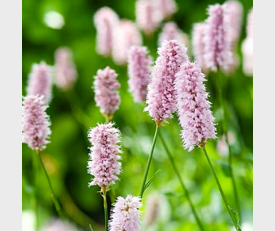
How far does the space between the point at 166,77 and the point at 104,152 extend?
0.14 meters

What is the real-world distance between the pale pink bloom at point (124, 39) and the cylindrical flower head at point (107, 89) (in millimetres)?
492

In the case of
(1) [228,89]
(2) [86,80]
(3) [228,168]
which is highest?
(2) [86,80]

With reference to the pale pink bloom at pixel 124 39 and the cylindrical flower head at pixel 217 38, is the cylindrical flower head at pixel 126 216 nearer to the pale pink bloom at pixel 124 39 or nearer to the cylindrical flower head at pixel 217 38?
the cylindrical flower head at pixel 217 38

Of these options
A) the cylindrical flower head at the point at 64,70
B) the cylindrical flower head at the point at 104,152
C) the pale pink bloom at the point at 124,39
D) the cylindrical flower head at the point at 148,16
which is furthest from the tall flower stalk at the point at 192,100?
the cylindrical flower head at the point at 64,70

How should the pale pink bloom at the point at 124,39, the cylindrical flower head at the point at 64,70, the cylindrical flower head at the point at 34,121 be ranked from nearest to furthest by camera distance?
the cylindrical flower head at the point at 34,121 → the pale pink bloom at the point at 124,39 → the cylindrical flower head at the point at 64,70

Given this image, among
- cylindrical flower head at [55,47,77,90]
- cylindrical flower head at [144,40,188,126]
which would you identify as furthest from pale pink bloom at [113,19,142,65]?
cylindrical flower head at [144,40,188,126]

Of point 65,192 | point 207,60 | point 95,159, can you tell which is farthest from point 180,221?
point 65,192

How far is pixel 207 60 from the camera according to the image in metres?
1.13

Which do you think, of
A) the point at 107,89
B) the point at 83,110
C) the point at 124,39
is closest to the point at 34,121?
the point at 107,89

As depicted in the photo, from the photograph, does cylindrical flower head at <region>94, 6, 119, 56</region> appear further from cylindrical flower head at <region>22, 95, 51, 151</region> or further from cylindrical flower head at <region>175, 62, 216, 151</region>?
cylindrical flower head at <region>175, 62, 216, 151</region>

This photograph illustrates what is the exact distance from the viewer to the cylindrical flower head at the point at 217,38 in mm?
1095

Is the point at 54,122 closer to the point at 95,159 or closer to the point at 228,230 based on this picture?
the point at 228,230

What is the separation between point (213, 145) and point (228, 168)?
0.61 metres

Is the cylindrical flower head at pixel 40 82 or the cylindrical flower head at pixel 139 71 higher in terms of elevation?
the cylindrical flower head at pixel 40 82
